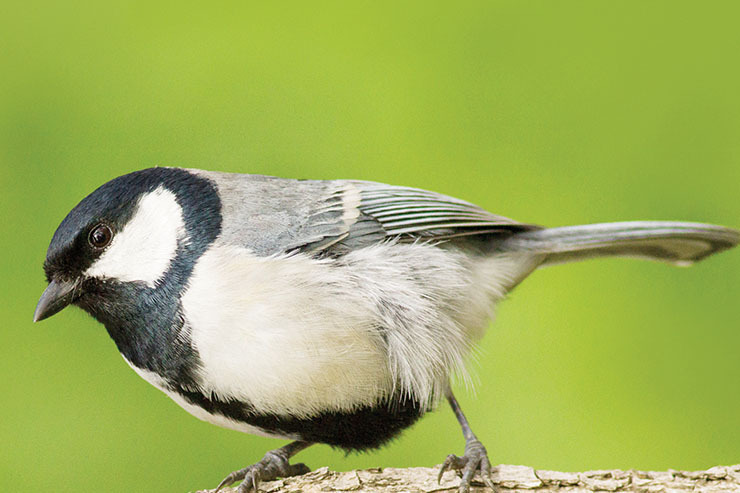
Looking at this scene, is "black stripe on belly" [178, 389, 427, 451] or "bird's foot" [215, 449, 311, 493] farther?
"bird's foot" [215, 449, 311, 493]

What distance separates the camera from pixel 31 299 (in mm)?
2676

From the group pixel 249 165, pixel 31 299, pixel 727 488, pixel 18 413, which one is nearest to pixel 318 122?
pixel 249 165

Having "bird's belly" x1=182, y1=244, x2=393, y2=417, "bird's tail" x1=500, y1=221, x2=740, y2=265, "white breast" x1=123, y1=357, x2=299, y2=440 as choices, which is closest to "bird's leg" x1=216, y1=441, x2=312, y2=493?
"white breast" x1=123, y1=357, x2=299, y2=440

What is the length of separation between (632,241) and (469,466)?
2.64 feet

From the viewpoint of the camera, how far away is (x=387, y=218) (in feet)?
7.20

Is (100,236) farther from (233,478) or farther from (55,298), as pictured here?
(233,478)

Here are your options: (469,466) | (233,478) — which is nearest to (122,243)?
(233,478)

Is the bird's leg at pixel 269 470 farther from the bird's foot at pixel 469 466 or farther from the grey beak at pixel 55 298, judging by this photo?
the grey beak at pixel 55 298

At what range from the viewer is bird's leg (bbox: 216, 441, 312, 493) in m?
2.08

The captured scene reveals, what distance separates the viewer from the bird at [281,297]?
1896mm

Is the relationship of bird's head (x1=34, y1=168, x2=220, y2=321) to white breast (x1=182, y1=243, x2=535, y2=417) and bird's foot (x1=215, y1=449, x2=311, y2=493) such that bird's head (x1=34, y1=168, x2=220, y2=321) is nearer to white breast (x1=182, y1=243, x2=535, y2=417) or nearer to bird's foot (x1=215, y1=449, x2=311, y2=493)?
white breast (x1=182, y1=243, x2=535, y2=417)

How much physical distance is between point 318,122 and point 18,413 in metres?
1.29

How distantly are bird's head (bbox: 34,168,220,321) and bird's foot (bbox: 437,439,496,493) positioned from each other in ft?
2.37

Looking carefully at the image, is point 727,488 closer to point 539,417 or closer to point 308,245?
point 539,417
